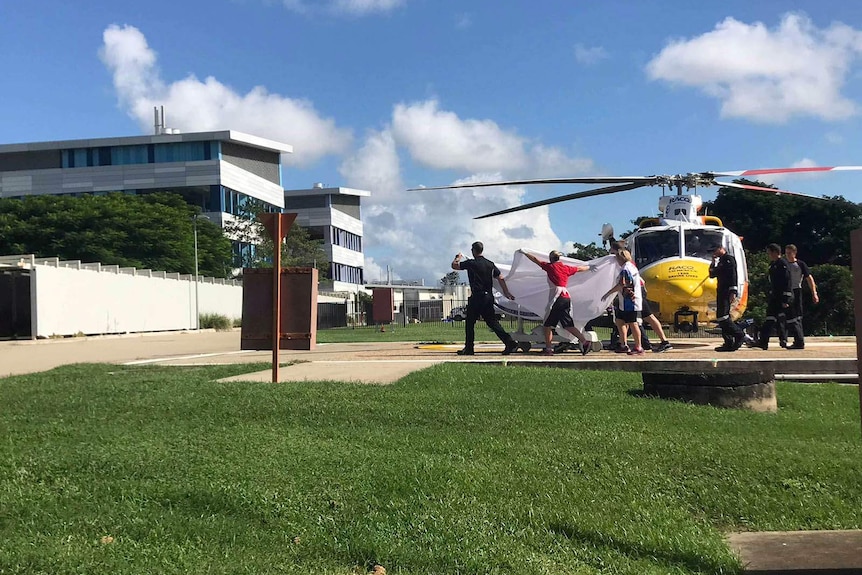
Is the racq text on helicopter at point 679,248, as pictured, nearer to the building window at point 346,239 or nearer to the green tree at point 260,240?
the green tree at point 260,240

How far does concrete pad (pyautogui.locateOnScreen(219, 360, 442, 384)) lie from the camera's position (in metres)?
9.36

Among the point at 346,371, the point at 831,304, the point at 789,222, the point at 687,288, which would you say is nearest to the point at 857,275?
the point at 346,371

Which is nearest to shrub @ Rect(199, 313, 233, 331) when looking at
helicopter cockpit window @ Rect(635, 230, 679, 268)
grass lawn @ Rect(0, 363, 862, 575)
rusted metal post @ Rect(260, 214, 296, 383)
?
helicopter cockpit window @ Rect(635, 230, 679, 268)

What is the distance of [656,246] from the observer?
627 inches

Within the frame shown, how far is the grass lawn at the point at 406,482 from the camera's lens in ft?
12.0

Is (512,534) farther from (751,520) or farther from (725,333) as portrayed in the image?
(725,333)

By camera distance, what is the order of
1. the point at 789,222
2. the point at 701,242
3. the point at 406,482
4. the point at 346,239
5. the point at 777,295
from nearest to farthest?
the point at 406,482, the point at 777,295, the point at 701,242, the point at 789,222, the point at 346,239

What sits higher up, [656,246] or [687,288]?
[656,246]

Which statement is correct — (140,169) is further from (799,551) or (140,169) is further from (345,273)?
(799,551)

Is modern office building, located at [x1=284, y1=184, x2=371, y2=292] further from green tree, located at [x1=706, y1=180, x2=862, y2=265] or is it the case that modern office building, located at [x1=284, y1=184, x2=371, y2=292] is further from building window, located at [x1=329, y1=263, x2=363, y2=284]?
green tree, located at [x1=706, y1=180, x2=862, y2=265]

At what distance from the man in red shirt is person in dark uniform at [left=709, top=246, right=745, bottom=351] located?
2.48 m

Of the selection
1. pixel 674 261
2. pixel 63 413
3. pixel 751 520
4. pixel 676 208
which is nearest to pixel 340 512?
pixel 751 520

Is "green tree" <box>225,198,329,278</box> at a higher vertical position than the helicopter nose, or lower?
higher

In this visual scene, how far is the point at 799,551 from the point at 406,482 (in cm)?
211
